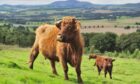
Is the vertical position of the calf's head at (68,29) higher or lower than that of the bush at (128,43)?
higher

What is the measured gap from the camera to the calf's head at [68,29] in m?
12.8

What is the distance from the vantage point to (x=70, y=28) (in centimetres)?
1298

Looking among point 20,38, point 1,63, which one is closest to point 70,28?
point 1,63

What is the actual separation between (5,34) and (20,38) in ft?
14.0

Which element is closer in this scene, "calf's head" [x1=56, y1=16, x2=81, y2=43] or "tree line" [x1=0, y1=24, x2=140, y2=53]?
"calf's head" [x1=56, y1=16, x2=81, y2=43]

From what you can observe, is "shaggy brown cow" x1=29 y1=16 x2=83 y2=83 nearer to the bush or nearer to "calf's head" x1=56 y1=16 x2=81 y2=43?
"calf's head" x1=56 y1=16 x2=81 y2=43

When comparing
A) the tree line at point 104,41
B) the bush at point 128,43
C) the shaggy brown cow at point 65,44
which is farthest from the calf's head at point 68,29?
the bush at point 128,43

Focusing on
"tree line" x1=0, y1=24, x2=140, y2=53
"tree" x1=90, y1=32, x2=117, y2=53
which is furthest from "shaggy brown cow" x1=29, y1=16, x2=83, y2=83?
"tree" x1=90, y1=32, x2=117, y2=53

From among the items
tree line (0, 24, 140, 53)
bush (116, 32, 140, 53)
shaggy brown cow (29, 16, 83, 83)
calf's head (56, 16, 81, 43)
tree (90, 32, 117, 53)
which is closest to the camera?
calf's head (56, 16, 81, 43)

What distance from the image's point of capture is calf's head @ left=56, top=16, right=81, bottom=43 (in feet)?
41.9

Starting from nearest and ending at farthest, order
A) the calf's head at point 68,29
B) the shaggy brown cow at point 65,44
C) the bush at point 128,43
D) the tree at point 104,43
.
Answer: the calf's head at point 68,29 < the shaggy brown cow at point 65,44 < the tree at point 104,43 < the bush at point 128,43

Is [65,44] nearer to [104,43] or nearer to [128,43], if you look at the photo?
[104,43]

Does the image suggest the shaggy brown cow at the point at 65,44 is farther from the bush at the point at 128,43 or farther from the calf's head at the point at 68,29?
the bush at the point at 128,43

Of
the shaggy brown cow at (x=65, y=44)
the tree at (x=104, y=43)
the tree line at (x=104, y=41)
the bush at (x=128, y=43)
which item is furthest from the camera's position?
the bush at (x=128, y=43)
